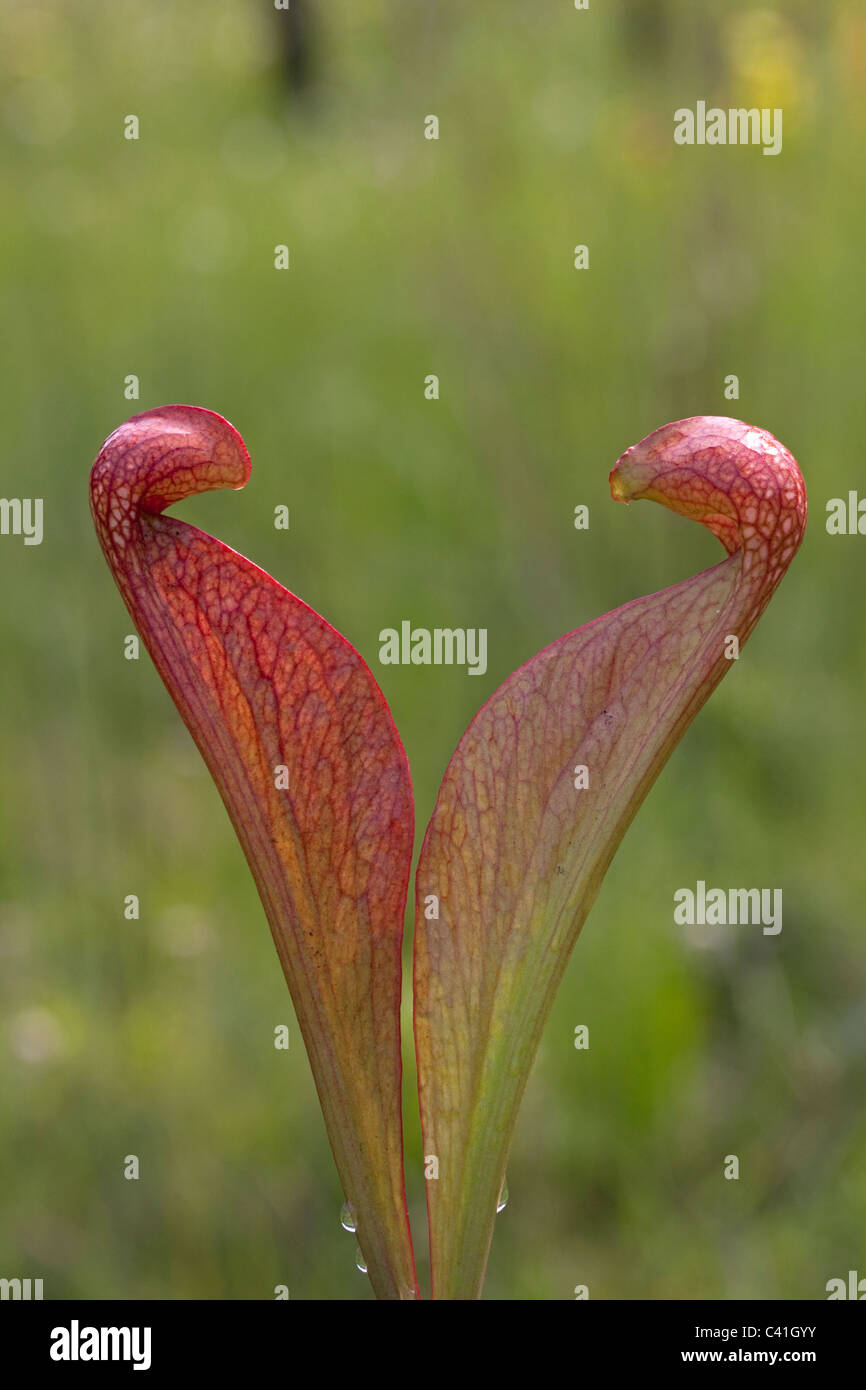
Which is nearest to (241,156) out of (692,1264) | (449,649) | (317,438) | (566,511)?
(317,438)

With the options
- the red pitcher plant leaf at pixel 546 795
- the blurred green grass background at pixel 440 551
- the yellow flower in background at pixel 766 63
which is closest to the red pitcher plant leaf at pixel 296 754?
the red pitcher plant leaf at pixel 546 795

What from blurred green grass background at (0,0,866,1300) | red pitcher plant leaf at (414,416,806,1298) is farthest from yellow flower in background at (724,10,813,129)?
red pitcher plant leaf at (414,416,806,1298)

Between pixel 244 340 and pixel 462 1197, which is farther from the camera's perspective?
pixel 244 340

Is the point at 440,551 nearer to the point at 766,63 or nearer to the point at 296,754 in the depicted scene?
the point at 766,63

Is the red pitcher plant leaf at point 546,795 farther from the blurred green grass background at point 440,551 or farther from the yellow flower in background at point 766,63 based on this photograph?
the yellow flower in background at point 766,63

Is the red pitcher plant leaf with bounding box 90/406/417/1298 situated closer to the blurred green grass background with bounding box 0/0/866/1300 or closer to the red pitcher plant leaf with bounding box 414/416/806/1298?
the red pitcher plant leaf with bounding box 414/416/806/1298

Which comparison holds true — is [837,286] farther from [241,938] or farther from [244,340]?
[241,938]

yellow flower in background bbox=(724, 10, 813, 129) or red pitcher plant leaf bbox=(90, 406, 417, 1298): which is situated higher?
yellow flower in background bbox=(724, 10, 813, 129)
